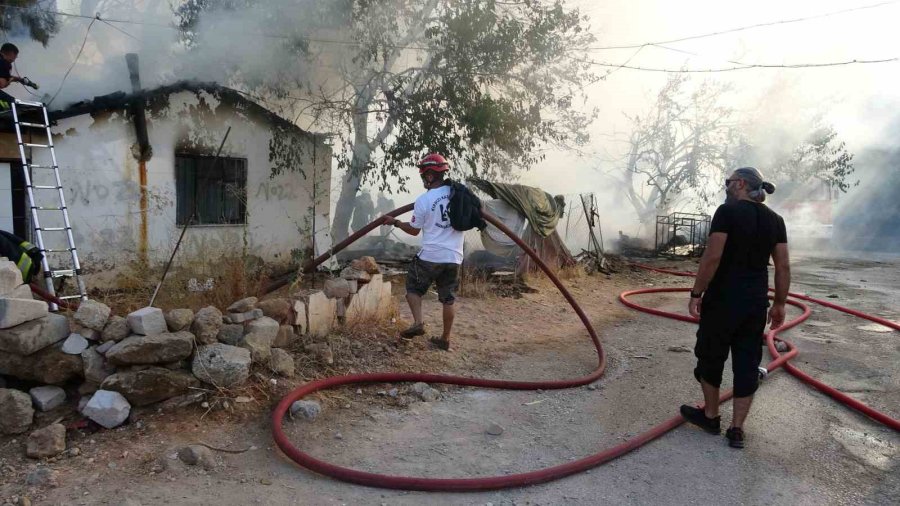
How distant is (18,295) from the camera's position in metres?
3.91

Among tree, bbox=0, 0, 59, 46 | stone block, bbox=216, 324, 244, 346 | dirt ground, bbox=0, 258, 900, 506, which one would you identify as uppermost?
tree, bbox=0, 0, 59, 46

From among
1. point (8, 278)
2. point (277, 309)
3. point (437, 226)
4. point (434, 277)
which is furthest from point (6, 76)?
point (434, 277)

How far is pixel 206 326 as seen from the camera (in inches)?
156

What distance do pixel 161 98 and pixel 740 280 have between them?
26.8ft

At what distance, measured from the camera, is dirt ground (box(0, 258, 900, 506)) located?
3012 millimetres

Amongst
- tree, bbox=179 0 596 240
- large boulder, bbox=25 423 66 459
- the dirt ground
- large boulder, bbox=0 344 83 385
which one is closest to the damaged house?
tree, bbox=179 0 596 240

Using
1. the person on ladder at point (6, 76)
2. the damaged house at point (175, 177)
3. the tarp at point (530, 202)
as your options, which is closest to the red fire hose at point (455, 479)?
the damaged house at point (175, 177)

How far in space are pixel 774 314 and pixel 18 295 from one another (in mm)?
4994

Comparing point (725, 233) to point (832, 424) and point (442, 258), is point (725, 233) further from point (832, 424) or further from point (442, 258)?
point (442, 258)

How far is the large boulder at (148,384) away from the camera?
357 cm

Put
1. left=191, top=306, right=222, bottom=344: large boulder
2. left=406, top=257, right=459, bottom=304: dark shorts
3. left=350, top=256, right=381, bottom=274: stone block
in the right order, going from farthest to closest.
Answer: left=350, top=256, right=381, bottom=274: stone block → left=406, top=257, right=459, bottom=304: dark shorts → left=191, top=306, right=222, bottom=344: large boulder

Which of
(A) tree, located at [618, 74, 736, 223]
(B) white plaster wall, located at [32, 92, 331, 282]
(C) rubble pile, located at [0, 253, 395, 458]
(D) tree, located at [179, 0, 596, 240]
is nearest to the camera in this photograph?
(C) rubble pile, located at [0, 253, 395, 458]

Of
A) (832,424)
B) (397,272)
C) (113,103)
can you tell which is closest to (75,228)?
(113,103)

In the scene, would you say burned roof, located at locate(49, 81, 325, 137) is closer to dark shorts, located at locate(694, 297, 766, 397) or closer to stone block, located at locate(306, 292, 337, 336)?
stone block, located at locate(306, 292, 337, 336)
